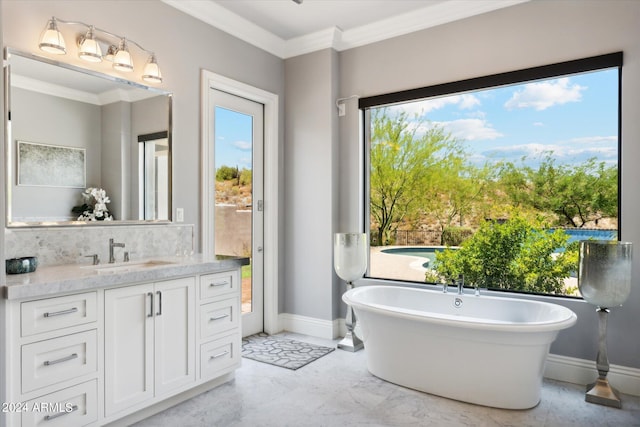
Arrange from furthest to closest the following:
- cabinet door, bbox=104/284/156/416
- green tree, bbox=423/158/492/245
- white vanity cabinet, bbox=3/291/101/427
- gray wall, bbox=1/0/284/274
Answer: green tree, bbox=423/158/492/245, gray wall, bbox=1/0/284/274, cabinet door, bbox=104/284/156/416, white vanity cabinet, bbox=3/291/101/427

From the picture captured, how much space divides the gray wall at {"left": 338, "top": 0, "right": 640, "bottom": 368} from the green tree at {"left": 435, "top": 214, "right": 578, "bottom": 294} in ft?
0.86

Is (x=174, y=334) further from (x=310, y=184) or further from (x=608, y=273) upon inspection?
(x=608, y=273)

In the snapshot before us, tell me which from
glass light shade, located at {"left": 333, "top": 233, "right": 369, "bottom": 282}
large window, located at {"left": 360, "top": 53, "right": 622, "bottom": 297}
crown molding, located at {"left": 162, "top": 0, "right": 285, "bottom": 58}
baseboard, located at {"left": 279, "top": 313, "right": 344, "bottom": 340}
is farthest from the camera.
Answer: baseboard, located at {"left": 279, "top": 313, "right": 344, "bottom": 340}

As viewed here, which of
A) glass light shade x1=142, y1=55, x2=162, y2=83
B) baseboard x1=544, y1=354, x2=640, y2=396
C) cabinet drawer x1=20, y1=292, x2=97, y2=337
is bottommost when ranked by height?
baseboard x1=544, y1=354, x2=640, y2=396

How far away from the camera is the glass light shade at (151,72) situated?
308cm

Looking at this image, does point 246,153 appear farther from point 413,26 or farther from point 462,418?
point 462,418

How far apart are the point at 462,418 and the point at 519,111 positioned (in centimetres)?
234

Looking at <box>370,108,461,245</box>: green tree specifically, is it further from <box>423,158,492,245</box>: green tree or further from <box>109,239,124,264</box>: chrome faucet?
<box>109,239,124,264</box>: chrome faucet

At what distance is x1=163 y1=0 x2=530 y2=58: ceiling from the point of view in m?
3.50

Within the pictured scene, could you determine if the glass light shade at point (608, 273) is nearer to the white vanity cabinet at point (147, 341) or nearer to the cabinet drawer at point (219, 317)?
the cabinet drawer at point (219, 317)

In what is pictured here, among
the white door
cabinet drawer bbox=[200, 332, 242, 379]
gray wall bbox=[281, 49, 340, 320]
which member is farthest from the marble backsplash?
gray wall bbox=[281, 49, 340, 320]

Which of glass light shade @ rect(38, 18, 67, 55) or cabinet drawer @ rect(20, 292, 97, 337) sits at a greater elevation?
glass light shade @ rect(38, 18, 67, 55)

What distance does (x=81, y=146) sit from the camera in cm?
277

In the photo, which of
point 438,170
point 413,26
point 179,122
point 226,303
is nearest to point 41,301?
point 226,303
